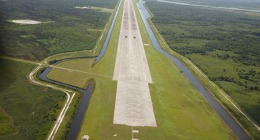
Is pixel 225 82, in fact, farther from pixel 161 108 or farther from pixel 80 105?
pixel 80 105

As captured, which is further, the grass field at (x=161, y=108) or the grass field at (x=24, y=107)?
the grass field at (x=161, y=108)

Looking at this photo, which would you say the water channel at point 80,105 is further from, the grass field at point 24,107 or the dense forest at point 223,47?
the dense forest at point 223,47

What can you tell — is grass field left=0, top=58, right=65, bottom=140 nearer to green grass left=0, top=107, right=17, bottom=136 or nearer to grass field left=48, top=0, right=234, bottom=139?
green grass left=0, top=107, right=17, bottom=136

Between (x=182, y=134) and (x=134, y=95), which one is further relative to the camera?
(x=134, y=95)

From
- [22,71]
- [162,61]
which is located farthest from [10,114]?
[162,61]

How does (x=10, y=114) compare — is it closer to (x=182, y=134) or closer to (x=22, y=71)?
(x=22, y=71)

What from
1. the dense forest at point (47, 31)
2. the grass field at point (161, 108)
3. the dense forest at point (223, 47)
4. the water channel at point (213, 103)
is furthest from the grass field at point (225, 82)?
the dense forest at point (47, 31)
